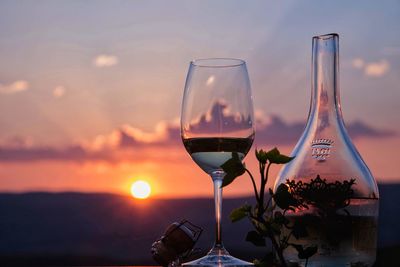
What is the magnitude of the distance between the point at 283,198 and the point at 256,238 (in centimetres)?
9

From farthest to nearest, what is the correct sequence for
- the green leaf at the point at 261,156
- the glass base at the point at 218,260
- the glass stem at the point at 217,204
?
1. the glass stem at the point at 217,204
2. the glass base at the point at 218,260
3. the green leaf at the point at 261,156

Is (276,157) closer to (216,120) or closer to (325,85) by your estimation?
(325,85)

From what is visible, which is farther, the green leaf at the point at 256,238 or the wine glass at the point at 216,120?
the wine glass at the point at 216,120

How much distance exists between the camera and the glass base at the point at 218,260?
1.54 metres

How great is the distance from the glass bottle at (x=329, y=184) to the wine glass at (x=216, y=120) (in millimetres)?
204

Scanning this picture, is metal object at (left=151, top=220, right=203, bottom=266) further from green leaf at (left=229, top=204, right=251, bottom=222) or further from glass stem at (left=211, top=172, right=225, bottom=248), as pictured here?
green leaf at (left=229, top=204, right=251, bottom=222)

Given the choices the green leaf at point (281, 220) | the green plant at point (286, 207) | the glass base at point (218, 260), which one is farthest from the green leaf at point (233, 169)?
the glass base at point (218, 260)

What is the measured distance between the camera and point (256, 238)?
1.37m

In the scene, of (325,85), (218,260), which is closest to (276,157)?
(325,85)

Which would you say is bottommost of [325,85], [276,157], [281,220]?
[281,220]

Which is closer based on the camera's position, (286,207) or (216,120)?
(286,207)

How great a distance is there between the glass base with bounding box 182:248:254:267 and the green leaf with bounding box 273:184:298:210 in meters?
0.24

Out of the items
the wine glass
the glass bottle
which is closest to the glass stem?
the wine glass

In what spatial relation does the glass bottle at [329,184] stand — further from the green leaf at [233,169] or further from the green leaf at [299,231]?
the green leaf at [233,169]
